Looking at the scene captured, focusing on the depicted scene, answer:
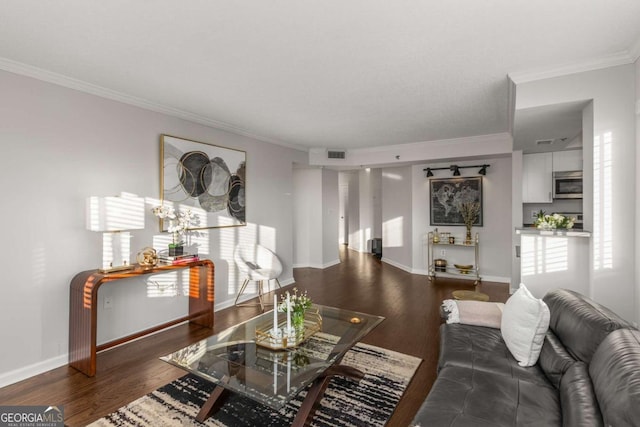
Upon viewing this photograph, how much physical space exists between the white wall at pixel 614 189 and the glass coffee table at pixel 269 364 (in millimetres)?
1989

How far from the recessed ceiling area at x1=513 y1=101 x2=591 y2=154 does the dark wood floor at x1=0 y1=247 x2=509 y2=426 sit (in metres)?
2.36

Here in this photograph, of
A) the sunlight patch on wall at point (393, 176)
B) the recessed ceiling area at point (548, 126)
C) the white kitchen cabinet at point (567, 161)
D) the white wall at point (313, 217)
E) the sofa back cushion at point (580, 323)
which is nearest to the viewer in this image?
the sofa back cushion at point (580, 323)

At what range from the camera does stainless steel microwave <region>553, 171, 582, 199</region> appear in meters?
5.16

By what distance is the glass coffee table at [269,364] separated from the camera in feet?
5.84

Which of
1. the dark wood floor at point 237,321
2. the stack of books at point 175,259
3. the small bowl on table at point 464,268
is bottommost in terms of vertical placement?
the dark wood floor at point 237,321

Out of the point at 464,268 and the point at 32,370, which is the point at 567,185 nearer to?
the point at 464,268

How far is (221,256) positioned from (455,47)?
12.1 feet

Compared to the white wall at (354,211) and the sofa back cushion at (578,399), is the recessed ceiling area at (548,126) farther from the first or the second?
the white wall at (354,211)

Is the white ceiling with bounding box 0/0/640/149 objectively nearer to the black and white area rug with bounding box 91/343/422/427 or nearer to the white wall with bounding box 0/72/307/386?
the white wall with bounding box 0/72/307/386

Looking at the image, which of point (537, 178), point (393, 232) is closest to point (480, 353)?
point (537, 178)

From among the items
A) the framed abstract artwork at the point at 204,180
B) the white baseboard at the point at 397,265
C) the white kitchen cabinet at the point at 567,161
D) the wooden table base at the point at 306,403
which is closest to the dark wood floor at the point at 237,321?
the wooden table base at the point at 306,403

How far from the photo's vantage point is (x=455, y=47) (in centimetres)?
239

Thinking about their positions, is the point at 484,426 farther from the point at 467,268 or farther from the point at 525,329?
the point at 467,268

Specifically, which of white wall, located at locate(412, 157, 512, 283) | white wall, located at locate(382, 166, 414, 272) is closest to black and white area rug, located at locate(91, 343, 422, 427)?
white wall, located at locate(412, 157, 512, 283)
